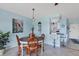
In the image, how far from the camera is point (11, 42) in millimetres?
2037

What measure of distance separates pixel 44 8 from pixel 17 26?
648 millimetres

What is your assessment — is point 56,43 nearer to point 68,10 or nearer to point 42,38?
point 42,38

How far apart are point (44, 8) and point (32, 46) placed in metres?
0.79

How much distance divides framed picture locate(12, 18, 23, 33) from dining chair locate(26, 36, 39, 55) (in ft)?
0.93

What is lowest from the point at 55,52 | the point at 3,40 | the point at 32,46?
the point at 55,52

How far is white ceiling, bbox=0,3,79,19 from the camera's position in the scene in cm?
200

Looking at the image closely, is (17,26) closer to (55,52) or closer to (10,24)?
(10,24)

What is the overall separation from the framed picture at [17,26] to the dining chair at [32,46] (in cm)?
28

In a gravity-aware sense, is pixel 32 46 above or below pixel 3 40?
below

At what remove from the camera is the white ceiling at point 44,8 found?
200cm

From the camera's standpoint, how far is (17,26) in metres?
2.12

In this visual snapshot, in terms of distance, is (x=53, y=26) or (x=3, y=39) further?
(x=53, y=26)

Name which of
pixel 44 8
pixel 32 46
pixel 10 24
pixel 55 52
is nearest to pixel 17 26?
pixel 10 24

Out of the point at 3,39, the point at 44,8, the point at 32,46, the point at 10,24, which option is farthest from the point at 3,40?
the point at 44,8
